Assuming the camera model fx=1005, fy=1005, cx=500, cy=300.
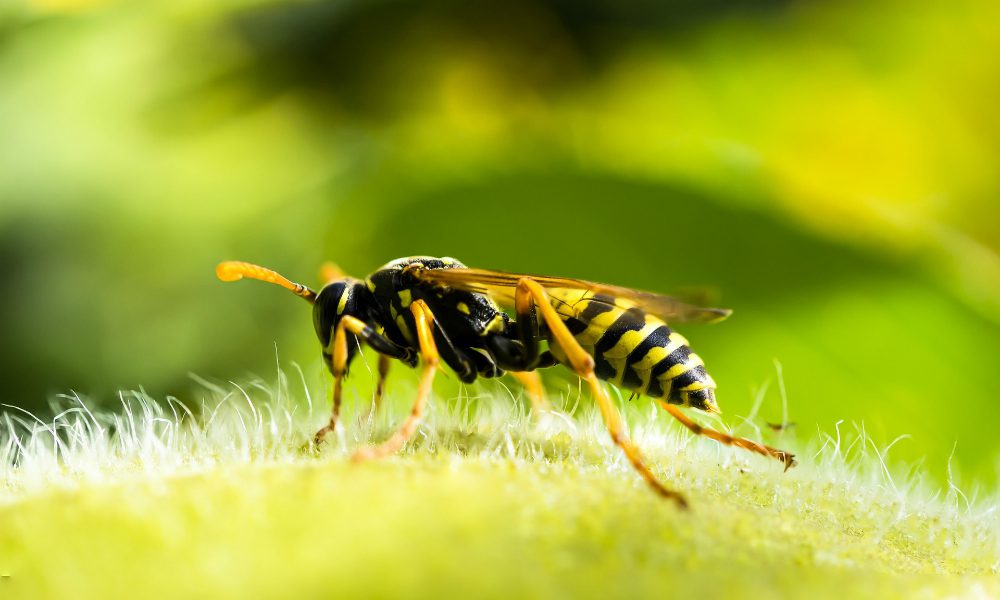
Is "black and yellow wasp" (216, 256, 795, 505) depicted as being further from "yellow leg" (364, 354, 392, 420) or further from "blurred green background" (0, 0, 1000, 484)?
"blurred green background" (0, 0, 1000, 484)

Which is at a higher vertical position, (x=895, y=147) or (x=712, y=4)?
(x=712, y=4)

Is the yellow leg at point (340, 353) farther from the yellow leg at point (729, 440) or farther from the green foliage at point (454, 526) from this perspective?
the yellow leg at point (729, 440)

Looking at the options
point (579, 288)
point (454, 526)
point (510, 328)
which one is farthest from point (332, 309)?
point (454, 526)

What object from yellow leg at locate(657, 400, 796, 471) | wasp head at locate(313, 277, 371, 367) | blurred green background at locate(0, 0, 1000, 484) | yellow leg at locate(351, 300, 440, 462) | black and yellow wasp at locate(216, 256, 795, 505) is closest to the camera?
yellow leg at locate(351, 300, 440, 462)

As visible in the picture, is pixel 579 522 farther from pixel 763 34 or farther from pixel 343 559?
pixel 763 34

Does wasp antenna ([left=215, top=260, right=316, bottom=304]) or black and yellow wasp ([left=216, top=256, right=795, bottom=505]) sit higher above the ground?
wasp antenna ([left=215, top=260, right=316, bottom=304])

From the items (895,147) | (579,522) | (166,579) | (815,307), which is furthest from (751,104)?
(166,579)

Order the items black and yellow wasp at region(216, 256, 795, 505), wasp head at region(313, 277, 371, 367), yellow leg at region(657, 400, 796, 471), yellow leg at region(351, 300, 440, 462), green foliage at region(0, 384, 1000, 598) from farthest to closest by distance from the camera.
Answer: wasp head at region(313, 277, 371, 367)
black and yellow wasp at region(216, 256, 795, 505)
yellow leg at region(657, 400, 796, 471)
yellow leg at region(351, 300, 440, 462)
green foliage at region(0, 384, 1000, 598)

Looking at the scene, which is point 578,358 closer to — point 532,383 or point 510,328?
point 510,328

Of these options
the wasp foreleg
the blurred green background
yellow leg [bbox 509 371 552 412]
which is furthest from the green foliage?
the blurred green background
